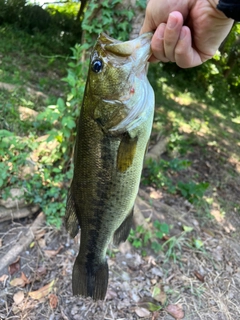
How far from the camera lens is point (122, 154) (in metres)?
1.73

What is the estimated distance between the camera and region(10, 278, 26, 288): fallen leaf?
3.01m

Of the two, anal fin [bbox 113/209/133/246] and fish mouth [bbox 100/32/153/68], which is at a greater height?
fish mouth [bbox 100/32/153/68]

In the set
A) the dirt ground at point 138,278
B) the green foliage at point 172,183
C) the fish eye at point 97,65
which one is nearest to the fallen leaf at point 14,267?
the dirt ground at point 138,278

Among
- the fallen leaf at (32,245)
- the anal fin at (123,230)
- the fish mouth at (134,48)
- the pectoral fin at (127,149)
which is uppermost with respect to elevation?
the fish mouth at (134,48)

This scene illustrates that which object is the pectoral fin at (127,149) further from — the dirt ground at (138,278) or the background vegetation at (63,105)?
the dirt ground at (138,278)

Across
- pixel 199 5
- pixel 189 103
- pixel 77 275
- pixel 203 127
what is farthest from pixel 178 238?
pixel 189 103

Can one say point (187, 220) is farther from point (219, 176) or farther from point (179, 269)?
point (219, 176)

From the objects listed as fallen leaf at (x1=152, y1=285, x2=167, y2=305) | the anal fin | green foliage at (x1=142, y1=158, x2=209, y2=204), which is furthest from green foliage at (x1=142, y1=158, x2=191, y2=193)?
the anal fin

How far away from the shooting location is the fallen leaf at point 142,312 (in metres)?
3.03

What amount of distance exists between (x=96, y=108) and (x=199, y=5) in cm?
72

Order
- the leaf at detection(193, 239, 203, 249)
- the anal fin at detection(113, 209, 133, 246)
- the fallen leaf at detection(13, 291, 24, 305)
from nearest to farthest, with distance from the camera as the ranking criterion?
the anal fin at detection(113, 209, 133, 246) → the fallen leaf at detection(13, 291, 24, 305) → the leaf at detection(193, 239, 203, 249)

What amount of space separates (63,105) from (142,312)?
213cm

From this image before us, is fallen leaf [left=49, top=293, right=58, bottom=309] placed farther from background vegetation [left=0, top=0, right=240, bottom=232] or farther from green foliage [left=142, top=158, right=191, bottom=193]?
green foliage [left=142, top=158, right=191, bottom=193]

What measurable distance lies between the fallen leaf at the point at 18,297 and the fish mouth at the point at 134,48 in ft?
7.63
